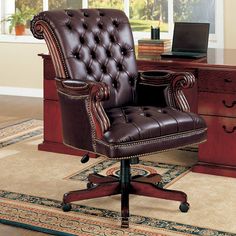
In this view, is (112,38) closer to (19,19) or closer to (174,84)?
(174,84)

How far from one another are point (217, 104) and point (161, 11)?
2754mm

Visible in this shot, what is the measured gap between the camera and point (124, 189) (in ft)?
10.4

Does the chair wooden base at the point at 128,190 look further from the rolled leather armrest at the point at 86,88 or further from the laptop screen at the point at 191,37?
the laptop screen at the point at 191,37

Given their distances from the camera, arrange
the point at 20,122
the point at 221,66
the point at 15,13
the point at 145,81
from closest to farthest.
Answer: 1. the point at 145,81
2. the point at 221,66
3. the point at 20,122
4. the point at 15,13

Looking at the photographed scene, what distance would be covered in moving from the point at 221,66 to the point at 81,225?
1.38 meters

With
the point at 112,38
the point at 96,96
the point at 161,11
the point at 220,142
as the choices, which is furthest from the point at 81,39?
the point at 161,11

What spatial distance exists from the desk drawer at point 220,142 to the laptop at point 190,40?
51cm

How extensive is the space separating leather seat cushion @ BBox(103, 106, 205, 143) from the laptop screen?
3.20 ft

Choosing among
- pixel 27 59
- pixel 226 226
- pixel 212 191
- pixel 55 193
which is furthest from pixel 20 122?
pixel 226 226

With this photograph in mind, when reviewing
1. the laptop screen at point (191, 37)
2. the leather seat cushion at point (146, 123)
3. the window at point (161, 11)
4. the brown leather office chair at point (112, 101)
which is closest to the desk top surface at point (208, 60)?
the laptop screen at point (191, 37)

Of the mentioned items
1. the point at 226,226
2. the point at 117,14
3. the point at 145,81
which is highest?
the point at 117,14

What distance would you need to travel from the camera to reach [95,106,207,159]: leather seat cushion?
2945mm

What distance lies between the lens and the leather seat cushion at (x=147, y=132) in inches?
116

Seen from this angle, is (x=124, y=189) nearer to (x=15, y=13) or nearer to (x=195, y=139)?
(x=195, y=139)
